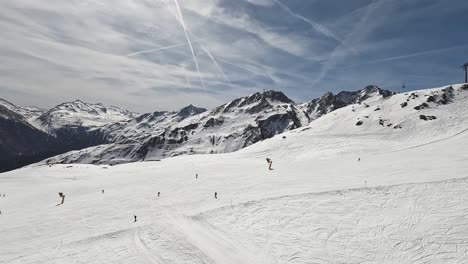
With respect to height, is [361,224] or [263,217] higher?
[361,224]

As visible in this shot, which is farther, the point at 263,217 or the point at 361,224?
the point at 263,217

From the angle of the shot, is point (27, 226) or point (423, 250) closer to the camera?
point (423, 250)

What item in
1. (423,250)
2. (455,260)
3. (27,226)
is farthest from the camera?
(27,226)

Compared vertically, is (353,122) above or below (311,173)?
above

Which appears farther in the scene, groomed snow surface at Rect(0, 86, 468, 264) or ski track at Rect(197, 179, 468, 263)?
groomed snow surface at Rect(0, 86, 468, 264)

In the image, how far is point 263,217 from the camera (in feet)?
79.7

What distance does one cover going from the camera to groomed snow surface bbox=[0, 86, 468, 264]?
62.7 ft

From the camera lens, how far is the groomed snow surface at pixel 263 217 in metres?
19.1

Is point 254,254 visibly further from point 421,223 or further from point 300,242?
point 421,223

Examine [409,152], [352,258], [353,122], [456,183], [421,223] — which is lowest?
[352,258]

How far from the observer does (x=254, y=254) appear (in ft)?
62.7

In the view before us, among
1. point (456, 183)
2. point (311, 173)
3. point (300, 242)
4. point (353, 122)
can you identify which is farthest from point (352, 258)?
point (353, 122)

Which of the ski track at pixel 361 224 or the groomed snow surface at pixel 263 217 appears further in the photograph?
the groomed snow surface at pixel 263 217

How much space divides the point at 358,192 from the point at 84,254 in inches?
901
